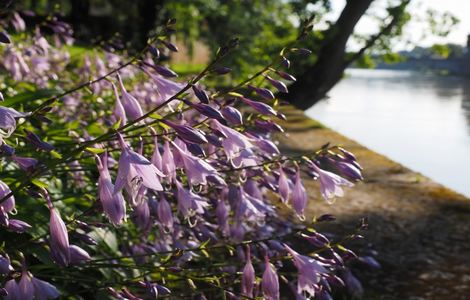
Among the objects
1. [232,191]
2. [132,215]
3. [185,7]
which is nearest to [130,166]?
[232,191]

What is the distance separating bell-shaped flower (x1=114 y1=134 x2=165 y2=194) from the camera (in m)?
1.47

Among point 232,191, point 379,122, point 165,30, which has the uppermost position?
point 165,30

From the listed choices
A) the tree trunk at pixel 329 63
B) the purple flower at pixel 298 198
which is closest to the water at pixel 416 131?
the tree trunk at pixel 329 63

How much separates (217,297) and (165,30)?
1.45 m

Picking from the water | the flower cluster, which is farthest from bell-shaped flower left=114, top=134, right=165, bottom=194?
the water

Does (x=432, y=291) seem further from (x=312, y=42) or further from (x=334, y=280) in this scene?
(x=312, y=42)

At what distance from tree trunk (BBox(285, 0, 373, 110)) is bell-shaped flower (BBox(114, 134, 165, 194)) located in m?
9.24

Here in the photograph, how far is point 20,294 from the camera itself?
1573mm

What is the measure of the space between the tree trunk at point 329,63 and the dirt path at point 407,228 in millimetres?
4535

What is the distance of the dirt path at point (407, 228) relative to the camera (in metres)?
3.32

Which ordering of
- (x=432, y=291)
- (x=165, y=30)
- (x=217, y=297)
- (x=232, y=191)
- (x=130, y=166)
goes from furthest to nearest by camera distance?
1. (x=432, y=291)
2. (x=217, y=297)
3. (x=232, y=191)
4. (x=165, y=30)
5. (x=130, y=166)

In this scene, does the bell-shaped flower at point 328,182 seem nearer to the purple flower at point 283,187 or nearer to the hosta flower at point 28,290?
the purple flower at point 283,187

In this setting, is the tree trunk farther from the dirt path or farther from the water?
the dirt path

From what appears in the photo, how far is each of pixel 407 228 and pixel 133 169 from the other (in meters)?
3.14
